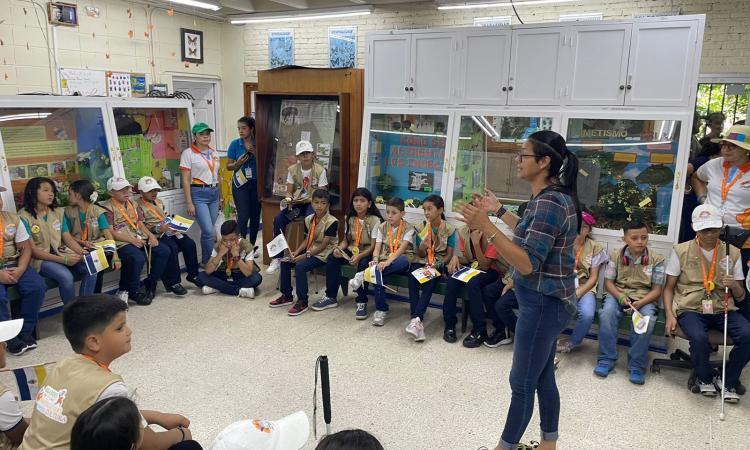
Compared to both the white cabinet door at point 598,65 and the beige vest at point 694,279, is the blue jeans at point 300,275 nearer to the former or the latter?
the white cabinet door at point 598,65

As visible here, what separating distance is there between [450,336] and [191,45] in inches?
264

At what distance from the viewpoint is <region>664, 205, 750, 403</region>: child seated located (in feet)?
11.3

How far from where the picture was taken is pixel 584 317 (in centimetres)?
391

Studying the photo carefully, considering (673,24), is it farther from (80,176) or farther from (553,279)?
(80,176)

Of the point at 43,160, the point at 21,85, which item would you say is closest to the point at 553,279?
the point at 43,160

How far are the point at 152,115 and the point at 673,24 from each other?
4.84m

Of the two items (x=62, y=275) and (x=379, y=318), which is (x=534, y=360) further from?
(x=62, y=275)

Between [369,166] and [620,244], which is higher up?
[369,166]

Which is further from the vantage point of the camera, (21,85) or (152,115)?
(21,85)

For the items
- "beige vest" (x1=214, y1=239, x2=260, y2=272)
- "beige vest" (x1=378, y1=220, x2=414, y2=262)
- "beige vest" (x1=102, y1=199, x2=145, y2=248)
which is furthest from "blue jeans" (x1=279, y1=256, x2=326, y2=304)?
"beige vest" (x1=102, y1=199, x2=145, y2=248)

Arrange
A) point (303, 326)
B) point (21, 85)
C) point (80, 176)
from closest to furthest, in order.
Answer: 1. point (303, 326)
2. point (80, 176)
3. point (21, 85)

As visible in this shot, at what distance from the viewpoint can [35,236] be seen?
4.35 m

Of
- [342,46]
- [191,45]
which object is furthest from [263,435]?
[191,45]

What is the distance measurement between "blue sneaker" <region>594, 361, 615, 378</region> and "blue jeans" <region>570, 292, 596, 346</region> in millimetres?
259
